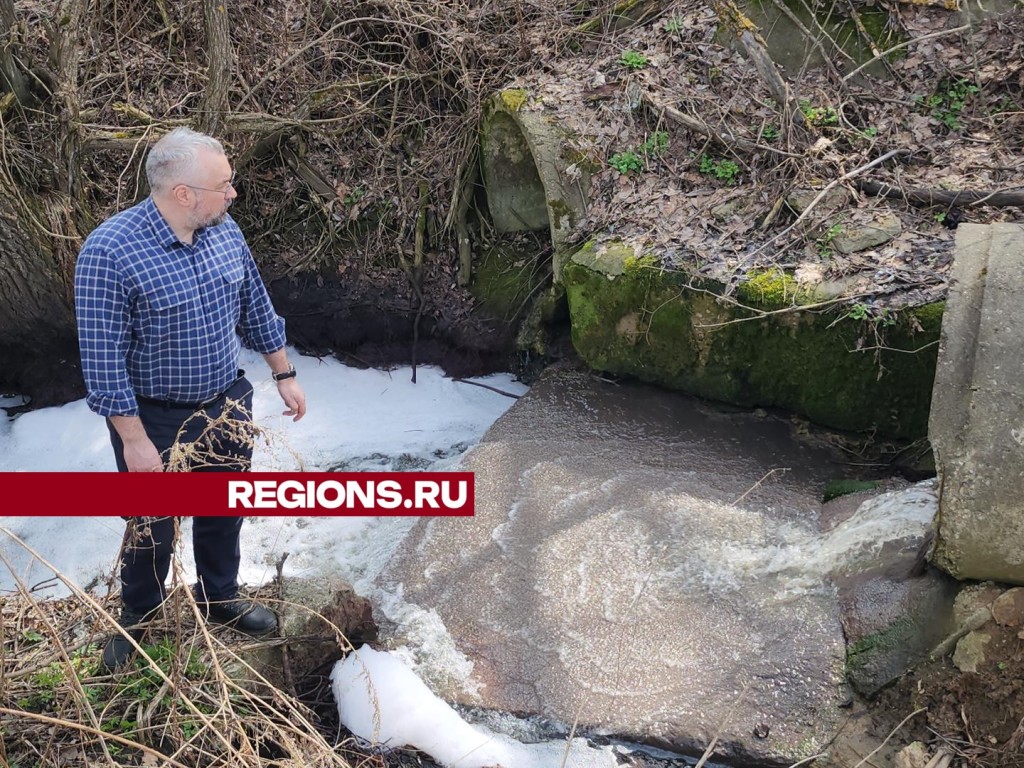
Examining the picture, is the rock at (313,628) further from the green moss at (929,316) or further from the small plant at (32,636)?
the green moss at (929,316)

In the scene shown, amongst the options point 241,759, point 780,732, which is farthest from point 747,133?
point 241,759

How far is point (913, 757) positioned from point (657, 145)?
4.23 m

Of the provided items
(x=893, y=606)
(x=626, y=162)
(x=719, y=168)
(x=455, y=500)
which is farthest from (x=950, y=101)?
(x=455, y=500)

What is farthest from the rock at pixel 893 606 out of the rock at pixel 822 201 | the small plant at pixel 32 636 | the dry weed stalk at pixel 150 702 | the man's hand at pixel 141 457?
the small plant at pixel 32 636

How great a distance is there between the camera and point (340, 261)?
7488mm

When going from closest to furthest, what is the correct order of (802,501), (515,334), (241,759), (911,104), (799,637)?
1. (241,759)
2. (799,637)
3. (802,501)
4. (911,104)
5. (515,334)

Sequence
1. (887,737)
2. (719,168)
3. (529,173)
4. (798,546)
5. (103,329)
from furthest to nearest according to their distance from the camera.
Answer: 1. (529,173)
2. (719,168)
3. (798,546)
4. (887,737)
5. (103,329)

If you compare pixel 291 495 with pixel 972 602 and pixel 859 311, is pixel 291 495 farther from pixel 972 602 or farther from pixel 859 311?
pixel 859 311

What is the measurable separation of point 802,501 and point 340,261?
14.5ft

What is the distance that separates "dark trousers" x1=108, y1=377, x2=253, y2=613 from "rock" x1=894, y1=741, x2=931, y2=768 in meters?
2.70

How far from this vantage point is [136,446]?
10.0 ft

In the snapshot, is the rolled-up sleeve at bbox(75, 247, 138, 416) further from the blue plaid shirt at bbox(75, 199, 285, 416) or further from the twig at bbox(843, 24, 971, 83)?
the twig at bbox(843, 24, 971, 83)

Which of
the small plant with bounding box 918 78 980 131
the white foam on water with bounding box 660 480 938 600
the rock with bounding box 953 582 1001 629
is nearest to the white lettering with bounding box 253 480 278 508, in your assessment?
the white foam on water with bounding box 660 480 938 600

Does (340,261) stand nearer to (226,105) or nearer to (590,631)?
(226,105)
